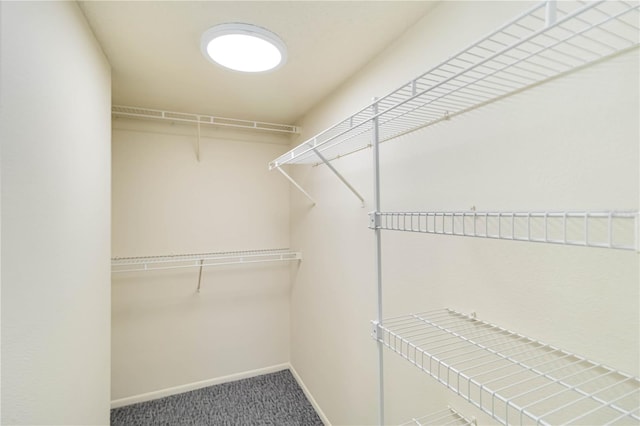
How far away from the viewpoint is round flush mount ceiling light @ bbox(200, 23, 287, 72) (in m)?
1.22

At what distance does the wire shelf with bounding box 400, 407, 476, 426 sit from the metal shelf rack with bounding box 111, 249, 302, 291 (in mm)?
1494

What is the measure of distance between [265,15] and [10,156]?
0.97 metres

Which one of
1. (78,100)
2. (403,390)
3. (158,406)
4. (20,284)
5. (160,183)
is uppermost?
(78,100)

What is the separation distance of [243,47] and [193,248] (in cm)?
167

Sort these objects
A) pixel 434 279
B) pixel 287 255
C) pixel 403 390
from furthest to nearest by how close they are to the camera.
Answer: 1. pixel 287 255
2. pixel 403 390
3. pixel 434 279

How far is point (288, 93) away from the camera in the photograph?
1.93 meters

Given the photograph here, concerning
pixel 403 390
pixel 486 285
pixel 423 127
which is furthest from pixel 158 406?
pixel 423 127

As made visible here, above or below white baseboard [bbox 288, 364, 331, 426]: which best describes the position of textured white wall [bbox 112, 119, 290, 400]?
above

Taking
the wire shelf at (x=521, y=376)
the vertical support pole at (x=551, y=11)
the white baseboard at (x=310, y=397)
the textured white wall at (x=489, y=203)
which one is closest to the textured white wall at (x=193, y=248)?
the white baseboard at (x=310, y=397)

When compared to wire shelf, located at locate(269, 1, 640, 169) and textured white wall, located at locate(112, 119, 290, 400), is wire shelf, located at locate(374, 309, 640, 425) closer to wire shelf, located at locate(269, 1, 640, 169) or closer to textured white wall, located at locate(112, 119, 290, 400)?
wire shelf, located at locate(269, 1, 640, 169)

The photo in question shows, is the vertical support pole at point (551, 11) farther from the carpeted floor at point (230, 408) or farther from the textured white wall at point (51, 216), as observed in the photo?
the carpeted floor at point (230, 408)

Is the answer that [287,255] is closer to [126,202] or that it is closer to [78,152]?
[126,202]

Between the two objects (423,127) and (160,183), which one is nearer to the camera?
(423,127)

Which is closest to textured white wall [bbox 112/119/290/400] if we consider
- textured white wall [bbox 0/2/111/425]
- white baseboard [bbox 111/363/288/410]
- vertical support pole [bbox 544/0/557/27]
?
white baseboard [bbox 111/363/288/410]
